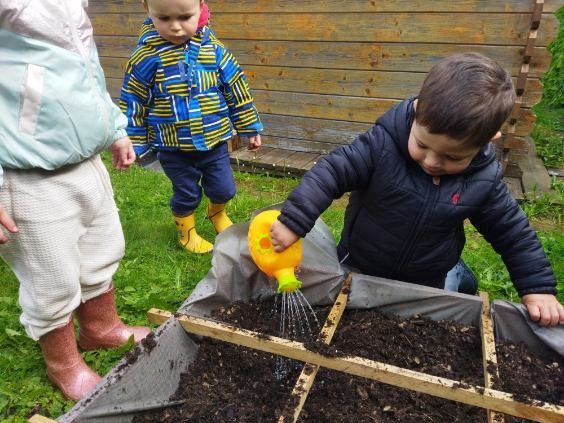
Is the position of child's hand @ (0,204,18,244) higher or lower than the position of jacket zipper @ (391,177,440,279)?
higher

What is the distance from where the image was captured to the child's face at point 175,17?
7.82 feet

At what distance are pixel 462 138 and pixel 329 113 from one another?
A: 10.6 feet

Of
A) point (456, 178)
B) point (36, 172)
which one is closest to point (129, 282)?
point (36, 172)

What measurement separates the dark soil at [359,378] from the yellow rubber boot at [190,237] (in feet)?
3.57

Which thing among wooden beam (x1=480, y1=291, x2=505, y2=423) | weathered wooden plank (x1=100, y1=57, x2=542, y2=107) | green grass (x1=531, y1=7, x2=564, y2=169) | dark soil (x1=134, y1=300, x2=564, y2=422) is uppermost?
weathered wooden plank (x1=100, y1=57, x2=542, y2=107)

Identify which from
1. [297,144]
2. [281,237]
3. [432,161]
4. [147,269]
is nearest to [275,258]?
[281,237]

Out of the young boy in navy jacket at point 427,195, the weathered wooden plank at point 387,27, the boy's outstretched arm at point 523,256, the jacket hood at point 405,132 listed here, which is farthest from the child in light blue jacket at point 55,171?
the weathered wooden plank at point 387,27

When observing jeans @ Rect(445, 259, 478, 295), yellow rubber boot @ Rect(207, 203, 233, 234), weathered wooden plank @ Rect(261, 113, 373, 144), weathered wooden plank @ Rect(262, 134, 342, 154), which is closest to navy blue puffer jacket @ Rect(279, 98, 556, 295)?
jeans @ Rect(445, 259, 478, 295)

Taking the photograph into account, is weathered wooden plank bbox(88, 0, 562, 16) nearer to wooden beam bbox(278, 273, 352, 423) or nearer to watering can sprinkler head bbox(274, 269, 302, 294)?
wooden beam bbox(278, 273, 352, 423)

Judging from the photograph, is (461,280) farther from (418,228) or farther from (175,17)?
(175,17)

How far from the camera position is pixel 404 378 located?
1599 mm

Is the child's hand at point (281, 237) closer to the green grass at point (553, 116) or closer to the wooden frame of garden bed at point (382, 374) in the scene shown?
the wooden frame of garden bed at point (382, 374)

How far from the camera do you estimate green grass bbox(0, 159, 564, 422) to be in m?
2.13

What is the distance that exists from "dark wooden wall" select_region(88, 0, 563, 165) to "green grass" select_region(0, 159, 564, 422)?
77cm
